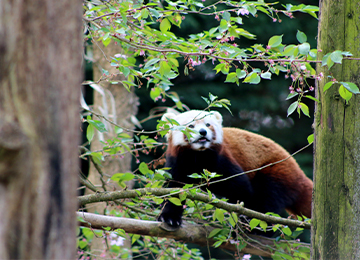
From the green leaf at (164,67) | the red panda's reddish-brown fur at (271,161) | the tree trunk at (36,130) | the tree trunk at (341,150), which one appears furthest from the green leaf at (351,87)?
the red panda's reddish-brown fur at (271,161)

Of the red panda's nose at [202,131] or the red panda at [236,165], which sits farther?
the red panda at [236,165]

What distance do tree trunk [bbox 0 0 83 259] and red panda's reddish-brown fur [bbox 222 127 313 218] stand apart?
2650 mm

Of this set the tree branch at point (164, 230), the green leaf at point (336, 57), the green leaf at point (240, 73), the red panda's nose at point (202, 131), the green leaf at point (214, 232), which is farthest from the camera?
the red panda's nose at point (202, 131)

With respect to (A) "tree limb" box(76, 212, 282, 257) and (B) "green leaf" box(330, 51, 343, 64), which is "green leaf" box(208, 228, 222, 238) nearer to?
(A) "tree limb" box(76, 212, 282, 257)

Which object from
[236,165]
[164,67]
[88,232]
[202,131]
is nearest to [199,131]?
[202,131]

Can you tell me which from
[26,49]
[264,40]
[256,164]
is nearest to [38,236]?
[26,49]

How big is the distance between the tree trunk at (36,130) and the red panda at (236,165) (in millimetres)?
1989

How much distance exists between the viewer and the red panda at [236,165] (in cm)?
306

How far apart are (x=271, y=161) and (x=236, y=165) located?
1.42ft

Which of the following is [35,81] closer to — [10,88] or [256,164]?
[10,88]

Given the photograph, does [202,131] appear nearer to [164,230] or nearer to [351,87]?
[164,230]

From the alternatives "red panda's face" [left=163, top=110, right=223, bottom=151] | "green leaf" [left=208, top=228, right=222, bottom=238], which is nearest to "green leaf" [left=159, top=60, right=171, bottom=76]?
"red panda's face" [left=163, top=110, right=223, bottom=151]

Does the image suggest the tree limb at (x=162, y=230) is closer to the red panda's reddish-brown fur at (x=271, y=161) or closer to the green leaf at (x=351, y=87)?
the red panda's reddish-brown fur at (x=271, y=161)

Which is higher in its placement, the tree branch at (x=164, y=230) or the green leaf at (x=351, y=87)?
the green leaf at (x=351, y=87)
